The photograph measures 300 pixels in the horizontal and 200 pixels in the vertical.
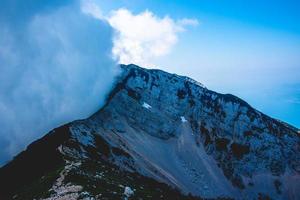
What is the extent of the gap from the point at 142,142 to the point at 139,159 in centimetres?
2408

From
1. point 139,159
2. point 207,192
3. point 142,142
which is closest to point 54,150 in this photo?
point 139,159

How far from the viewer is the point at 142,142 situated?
605ft

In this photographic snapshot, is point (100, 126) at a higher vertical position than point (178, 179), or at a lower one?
higher

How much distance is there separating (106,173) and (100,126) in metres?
83.0

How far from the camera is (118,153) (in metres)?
151

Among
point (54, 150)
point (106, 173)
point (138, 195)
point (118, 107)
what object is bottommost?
point (138, 195)

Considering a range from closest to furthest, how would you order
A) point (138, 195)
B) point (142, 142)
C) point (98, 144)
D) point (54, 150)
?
point (138, 195) → point (54, 150) → point (98, 144) → point (142, 142)

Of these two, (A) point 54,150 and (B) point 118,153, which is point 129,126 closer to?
(B) point 118,153

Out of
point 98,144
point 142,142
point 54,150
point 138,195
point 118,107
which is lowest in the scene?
point 138,195

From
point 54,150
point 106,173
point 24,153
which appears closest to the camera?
point 106,173

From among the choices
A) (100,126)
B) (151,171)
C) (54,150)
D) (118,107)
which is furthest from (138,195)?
(118,107)

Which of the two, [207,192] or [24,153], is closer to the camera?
[24,153]

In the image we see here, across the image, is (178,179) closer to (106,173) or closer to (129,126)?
(129,126)

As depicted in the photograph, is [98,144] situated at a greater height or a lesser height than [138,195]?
greater
